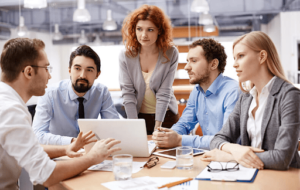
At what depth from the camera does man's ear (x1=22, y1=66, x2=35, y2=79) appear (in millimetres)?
1311

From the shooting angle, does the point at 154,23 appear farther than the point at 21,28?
No

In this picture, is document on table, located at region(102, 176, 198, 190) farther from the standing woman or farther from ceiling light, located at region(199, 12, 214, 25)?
ceiling light, located at region(199, 12, 214, 25)

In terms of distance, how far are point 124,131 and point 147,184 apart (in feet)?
1.24

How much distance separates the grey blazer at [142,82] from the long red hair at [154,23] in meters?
0.06

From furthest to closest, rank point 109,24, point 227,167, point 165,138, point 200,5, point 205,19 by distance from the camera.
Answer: point 109,24, point 205,19, point 200,5, point 165,138, point 227,167

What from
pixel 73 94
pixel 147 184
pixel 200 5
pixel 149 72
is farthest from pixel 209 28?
pixel 147 184

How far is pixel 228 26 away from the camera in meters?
6.52

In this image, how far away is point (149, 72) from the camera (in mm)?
2488

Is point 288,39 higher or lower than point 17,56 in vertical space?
higher

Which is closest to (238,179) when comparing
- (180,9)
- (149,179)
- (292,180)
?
(292,180)

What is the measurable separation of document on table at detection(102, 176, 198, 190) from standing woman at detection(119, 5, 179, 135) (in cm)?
123

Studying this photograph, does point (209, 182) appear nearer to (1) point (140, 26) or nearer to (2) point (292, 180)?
(2) point (292, 180)

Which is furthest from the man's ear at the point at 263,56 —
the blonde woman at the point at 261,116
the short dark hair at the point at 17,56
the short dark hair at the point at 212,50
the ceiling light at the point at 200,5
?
the ceiling light at the point at 200,5

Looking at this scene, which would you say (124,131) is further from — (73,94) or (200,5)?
(200,5)
